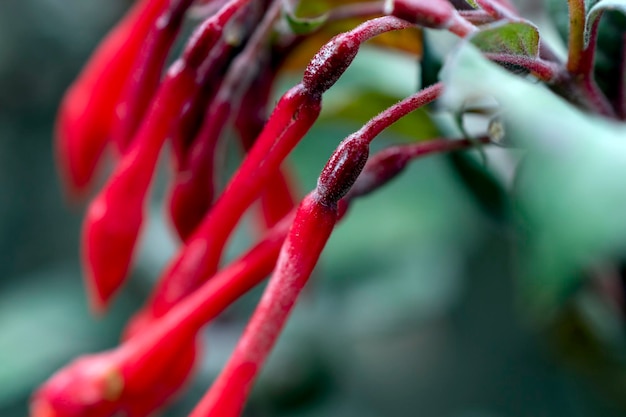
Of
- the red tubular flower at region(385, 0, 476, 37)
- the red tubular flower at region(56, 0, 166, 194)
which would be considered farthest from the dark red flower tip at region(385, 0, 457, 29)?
the red tubular flower at region(56, 0, 166, 194)

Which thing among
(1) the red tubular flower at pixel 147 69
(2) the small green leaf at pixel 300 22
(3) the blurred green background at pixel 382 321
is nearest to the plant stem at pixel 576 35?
(2) the small green leaf at pixel 300 22

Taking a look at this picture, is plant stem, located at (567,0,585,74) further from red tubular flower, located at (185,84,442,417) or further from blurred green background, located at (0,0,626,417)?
blurred green background, located at (0,0,626,417)

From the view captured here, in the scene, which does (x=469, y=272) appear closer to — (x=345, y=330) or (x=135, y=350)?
(x=345, y=330)

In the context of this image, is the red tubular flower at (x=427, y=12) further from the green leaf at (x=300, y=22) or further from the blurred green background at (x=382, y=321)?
the blurred green background at (x=382, y=321)

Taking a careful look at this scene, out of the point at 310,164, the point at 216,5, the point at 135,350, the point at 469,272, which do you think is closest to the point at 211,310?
the point at 135,350

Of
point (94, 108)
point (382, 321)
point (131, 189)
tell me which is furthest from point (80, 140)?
point (382, 321)

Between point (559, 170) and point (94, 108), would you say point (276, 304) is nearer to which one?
point (559, 170)
